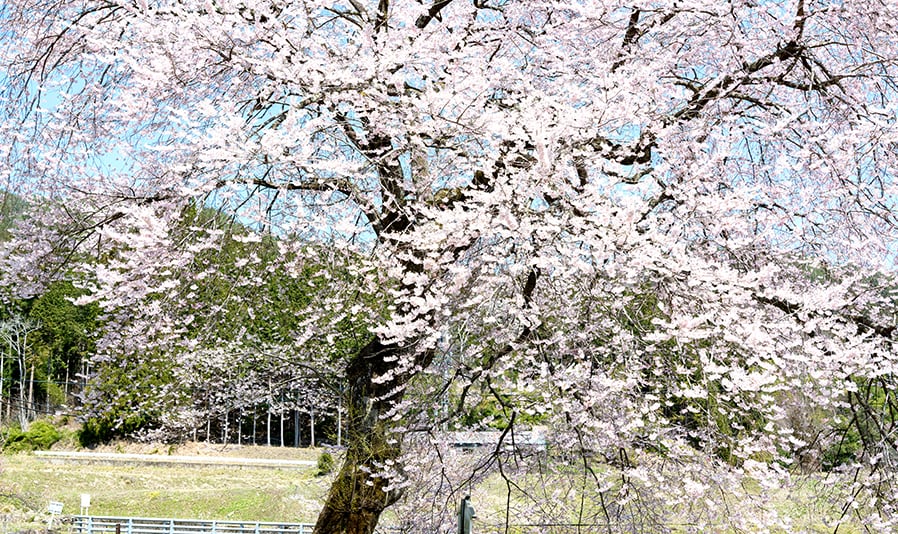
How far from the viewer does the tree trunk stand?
217 inches

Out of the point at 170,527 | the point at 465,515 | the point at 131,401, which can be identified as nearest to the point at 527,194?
the point at 465,515

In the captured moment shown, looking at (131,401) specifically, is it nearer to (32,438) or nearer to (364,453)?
(32,438)

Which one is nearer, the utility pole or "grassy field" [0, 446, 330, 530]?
the utility pole

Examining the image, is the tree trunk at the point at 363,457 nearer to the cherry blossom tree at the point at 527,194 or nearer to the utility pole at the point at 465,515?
the cherry blossom tree at the point at 527,194

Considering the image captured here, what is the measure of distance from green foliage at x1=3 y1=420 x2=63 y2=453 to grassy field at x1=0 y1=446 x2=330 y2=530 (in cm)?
566

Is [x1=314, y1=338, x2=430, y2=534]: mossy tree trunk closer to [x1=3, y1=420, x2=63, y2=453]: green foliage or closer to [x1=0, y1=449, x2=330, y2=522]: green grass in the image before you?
[x1=0, y1=449, x2=330, y2=522]: green grass

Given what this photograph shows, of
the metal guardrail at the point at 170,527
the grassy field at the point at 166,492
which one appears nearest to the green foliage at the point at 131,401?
the grassy field at the point at 166,492

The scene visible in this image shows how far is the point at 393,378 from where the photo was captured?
5.44 metres

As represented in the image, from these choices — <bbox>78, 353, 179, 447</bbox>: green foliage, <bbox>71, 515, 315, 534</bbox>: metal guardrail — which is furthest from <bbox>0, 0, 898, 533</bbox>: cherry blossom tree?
<bbox>78, 353, 179, 447</bbox>: green foliage

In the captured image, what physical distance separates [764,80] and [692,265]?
164 centimetres

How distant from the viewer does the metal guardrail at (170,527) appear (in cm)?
1262

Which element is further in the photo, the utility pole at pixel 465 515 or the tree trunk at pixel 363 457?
the tree trunk at pixel 363 457

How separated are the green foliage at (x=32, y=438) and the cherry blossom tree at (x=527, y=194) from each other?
78.2ft

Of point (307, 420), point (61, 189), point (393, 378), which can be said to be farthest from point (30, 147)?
point (307, 420)
